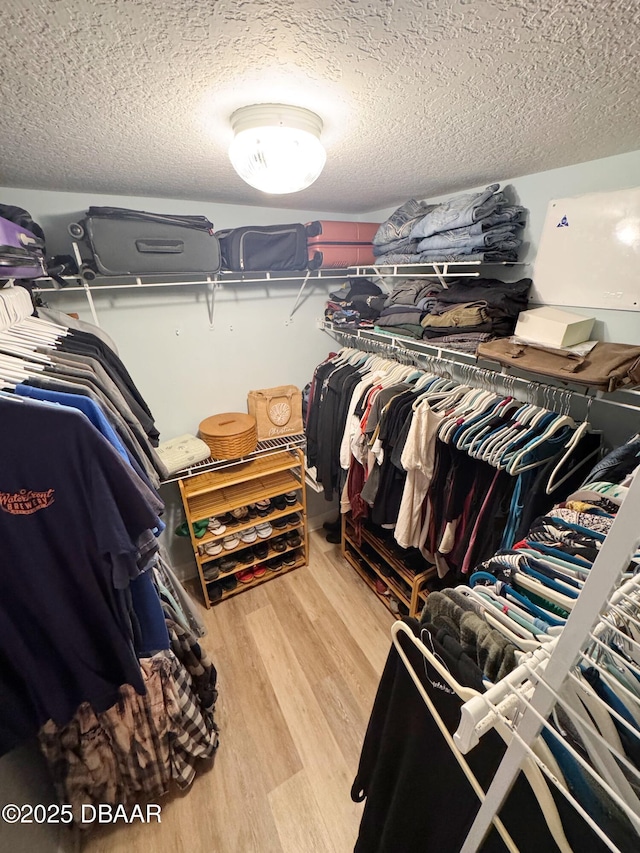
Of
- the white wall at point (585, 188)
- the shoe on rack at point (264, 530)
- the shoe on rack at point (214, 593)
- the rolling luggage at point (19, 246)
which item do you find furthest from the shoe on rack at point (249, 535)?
the white wall at point (585, 188)

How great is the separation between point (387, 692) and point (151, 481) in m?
0.91

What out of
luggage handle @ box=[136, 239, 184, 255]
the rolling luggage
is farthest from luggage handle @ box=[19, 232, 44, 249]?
luggage handle @ box=[136, 239, 184, 255]

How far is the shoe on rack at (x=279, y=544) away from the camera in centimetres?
230

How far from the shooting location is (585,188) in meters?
1.25

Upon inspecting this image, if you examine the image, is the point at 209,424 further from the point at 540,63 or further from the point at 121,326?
the point at 540,63

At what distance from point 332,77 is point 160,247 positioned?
113 cm

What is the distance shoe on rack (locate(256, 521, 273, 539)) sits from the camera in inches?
86.4

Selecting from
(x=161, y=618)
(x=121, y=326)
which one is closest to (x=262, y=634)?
(x=161, y=618)

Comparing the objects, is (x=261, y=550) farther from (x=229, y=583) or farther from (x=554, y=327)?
(x=554, y=327)

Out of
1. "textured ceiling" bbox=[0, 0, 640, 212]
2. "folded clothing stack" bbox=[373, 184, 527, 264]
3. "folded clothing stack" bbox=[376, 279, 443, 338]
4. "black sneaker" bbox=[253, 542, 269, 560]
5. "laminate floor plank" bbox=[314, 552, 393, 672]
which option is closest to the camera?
"textured ceiling" bbox=[0, 0, 640, 212]

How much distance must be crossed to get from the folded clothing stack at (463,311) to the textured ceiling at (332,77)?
446mm

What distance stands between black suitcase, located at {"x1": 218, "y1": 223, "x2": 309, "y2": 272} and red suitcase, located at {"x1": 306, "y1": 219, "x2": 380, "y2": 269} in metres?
0.06

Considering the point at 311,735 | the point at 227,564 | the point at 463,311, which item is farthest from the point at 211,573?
the point at 463,311

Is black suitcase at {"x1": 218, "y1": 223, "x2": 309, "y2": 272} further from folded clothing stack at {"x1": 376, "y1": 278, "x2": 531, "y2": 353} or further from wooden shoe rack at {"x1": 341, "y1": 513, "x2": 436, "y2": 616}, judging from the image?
wooden shoe rack at {"x1": 341, "y1": 513, "x2": 436, "y2": 616}
